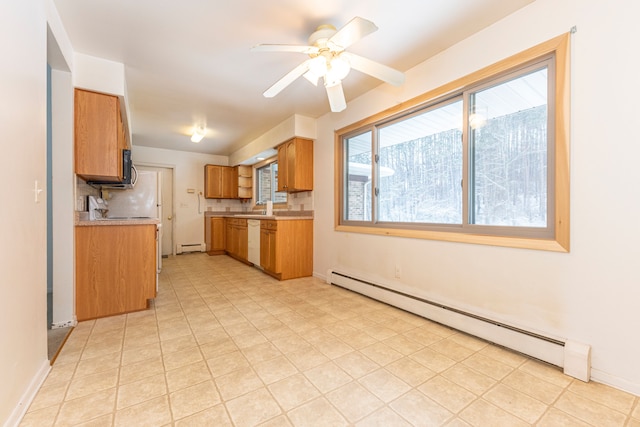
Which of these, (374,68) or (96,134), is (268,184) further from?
(374,68)

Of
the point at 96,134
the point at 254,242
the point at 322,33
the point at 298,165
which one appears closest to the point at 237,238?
the point at 254,242

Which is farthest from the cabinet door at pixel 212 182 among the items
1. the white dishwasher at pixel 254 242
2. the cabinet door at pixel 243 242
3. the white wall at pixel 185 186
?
the white dishwasher at pixel 254 242

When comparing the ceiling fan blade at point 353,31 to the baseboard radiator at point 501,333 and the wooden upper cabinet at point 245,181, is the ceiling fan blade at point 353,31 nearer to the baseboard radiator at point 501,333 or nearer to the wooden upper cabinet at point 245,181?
the baseboard radiator at point 501,333

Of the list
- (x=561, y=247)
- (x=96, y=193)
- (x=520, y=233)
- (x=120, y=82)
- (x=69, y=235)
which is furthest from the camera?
(x=96, y=193)

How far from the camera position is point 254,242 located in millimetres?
4496

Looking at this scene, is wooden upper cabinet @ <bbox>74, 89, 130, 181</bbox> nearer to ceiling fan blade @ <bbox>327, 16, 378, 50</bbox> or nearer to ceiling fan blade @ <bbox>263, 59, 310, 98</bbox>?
ceiling fan blade @ <bbox>263, 59, 310, 98</bbox>

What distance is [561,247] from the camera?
168 centimetres

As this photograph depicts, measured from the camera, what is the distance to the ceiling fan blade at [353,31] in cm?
156

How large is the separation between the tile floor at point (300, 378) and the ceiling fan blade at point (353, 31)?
2.05 metres

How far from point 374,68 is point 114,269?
2.87 meters

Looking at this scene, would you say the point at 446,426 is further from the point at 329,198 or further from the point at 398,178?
the point at 329,198

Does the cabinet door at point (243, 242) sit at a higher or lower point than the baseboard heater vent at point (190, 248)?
higher

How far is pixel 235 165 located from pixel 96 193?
292 centimetres

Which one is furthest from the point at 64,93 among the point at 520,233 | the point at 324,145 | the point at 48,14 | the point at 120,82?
the point at 520,233
